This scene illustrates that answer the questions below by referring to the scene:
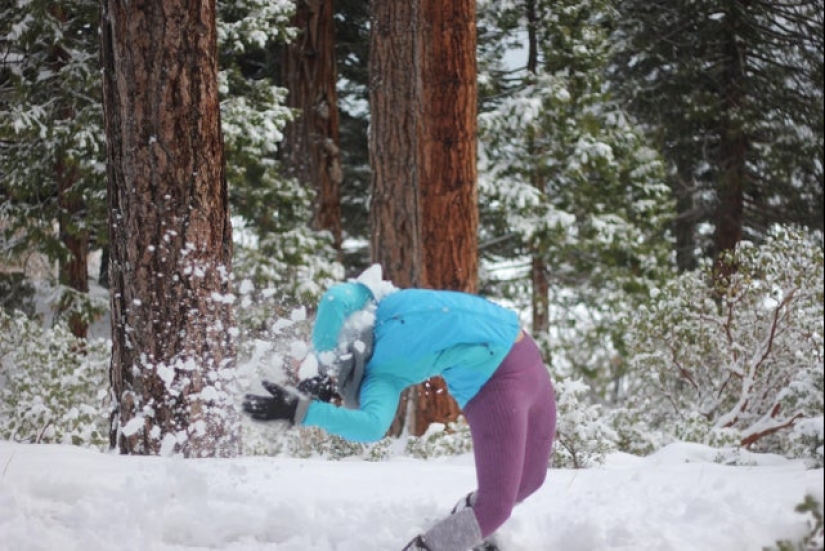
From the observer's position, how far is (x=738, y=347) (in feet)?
20.1

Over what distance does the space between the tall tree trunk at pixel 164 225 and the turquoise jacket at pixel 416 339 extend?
1561mm

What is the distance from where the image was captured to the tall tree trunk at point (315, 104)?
11.0 meters

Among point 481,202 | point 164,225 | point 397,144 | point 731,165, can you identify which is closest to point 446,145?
point 397,144

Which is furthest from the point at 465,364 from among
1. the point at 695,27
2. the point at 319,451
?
the point at 695,27

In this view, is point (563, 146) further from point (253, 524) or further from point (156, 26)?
point (253, 524)

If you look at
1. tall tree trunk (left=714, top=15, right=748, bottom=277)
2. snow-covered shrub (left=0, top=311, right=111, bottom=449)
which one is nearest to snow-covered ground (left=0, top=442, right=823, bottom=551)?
Result: snow-covered shrub (left=0, top=311, right=111, bottom=449)

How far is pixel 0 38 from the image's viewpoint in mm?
5566

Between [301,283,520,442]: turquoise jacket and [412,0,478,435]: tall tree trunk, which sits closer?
[301,283,520,442]: turquoise jacket

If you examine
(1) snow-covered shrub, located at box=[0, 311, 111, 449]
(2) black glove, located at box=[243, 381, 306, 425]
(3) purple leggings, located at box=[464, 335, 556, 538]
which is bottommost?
(1) snow-covered shrub, located at box=[0, 311, 111, 449]

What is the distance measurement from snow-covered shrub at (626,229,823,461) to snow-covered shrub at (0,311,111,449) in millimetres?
4371

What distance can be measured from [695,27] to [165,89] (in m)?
7.57

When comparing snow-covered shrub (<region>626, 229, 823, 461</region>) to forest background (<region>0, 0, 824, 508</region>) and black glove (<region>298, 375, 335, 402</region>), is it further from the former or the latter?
black glove (<region>298, 375, 335, 402</region>)

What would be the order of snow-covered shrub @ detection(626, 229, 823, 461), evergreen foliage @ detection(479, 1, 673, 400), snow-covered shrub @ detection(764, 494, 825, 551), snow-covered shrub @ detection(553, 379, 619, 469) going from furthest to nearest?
evergreen foliage @ detection(479, 1, 673, 400) < snow-covered shrub @ detection(626, 229, 823, 461) < snow-covered shrub @ detection(553, 379, 619, 469) < snow-covered shrub @ detection(764, 494, 825, 551)

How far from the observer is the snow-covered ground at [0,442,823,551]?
2834 mm
